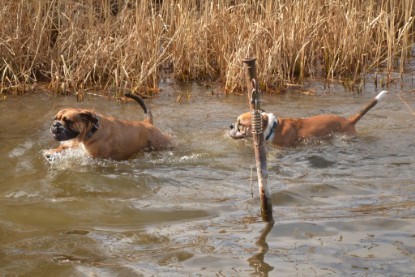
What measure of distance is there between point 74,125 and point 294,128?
96.9 inches

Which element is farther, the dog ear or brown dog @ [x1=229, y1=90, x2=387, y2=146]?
brown dog @ [x1=229, y1=90, x2=387, y2=146]

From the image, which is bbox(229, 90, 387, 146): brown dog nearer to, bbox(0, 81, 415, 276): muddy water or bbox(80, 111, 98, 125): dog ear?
bbox(0, 81, 415, 276): muddy water

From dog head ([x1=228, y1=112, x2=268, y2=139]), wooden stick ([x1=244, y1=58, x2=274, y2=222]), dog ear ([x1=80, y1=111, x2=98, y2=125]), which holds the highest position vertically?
wooden stick ([x1=244, y1=58, x2=274, y2=222])

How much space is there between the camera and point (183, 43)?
35.5 ft

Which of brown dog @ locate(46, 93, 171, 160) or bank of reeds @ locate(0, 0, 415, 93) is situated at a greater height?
bank of reeds @ locate(0, 0, 415, 93)

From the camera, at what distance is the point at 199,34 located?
10.8m

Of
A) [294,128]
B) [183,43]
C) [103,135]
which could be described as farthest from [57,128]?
[183,43]

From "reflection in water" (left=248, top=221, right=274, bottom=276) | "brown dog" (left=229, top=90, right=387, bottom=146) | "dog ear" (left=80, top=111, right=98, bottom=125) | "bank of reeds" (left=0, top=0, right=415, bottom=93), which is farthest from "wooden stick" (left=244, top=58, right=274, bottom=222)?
"bank of reeds" (left=0, top=0, right=415, bottom=93)

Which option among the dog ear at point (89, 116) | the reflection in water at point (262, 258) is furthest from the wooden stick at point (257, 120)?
the dog ear at point (89, 116)

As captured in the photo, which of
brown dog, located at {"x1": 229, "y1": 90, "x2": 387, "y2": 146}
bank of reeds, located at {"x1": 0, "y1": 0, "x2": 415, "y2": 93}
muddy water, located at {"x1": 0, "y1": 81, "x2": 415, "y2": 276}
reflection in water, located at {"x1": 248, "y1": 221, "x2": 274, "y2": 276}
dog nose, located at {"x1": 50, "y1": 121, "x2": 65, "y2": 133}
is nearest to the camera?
reflection in water, located at {"x1": 248, "y1": 221, "x2": 274, "y2": 276}

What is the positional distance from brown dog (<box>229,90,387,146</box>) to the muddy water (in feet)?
0.40

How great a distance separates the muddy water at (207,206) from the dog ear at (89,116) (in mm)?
367

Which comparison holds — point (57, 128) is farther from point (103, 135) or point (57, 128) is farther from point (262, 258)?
point (262, 258)

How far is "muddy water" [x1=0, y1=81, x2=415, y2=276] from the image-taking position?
15.4 feet
